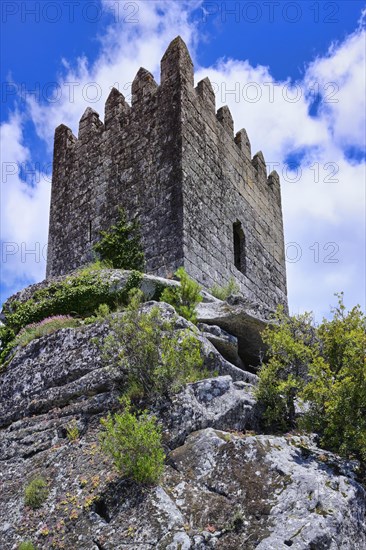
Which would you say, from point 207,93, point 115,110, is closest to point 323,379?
point 207,93

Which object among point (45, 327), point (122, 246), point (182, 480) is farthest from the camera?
point (122, 246)

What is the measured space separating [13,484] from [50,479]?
24.8 inches

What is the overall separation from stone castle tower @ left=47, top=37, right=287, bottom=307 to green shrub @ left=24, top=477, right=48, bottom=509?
20.6ft

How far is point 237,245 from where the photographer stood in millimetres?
17062

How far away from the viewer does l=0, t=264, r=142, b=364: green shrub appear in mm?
12422

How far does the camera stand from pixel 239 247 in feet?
56.0

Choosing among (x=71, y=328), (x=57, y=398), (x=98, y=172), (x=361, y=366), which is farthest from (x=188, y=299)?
(x=98, y=172)

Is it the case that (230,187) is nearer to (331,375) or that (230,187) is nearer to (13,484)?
(331,375)

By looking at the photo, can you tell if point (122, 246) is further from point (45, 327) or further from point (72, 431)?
point (72, 431)

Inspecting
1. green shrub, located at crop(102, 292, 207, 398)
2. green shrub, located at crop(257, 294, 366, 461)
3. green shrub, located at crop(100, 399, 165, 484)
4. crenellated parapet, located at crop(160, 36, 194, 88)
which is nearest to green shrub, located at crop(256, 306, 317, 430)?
green shrub, located at crop(257, 294, 366, 461)

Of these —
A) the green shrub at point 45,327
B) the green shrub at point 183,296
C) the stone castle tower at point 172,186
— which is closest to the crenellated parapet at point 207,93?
the stone castle tower at point 172,186

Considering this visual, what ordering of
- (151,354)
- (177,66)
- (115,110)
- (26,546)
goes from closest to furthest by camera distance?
(26,546) → (151,354) → (177,66) → (115,110)

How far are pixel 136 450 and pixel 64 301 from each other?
17.4ft

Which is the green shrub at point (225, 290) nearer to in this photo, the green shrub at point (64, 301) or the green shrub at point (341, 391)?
the green shrub at point (64, 301)
